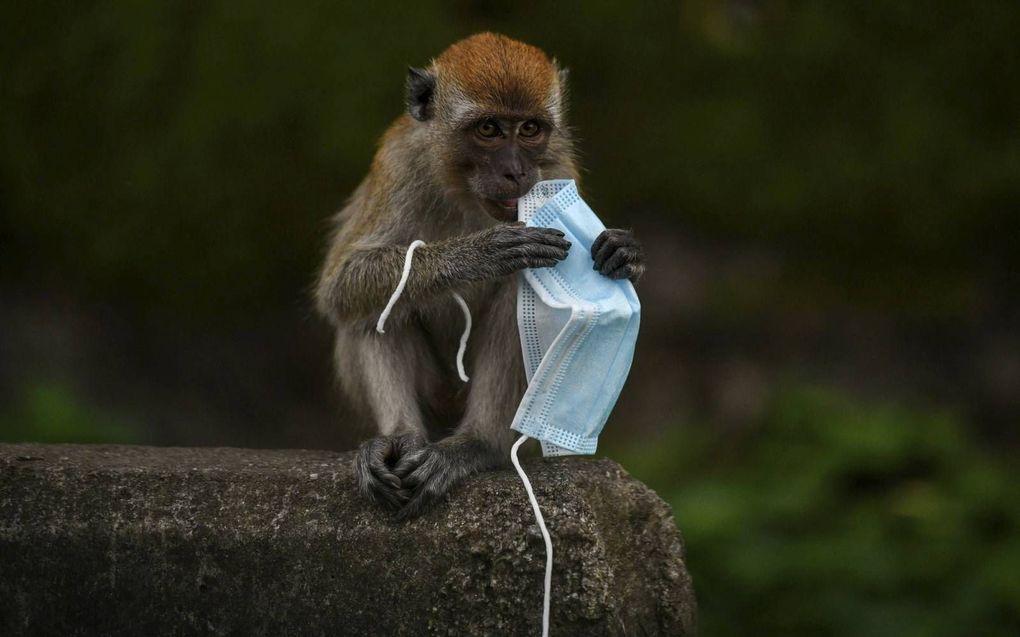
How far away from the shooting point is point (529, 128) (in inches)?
236

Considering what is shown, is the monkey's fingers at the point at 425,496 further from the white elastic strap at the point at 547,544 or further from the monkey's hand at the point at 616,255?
the monkey's hand at the point at 616,255

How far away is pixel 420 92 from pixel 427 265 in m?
1.09

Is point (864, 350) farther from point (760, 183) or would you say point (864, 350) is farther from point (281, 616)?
point (281, 616)

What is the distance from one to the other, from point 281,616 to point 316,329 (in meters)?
5.27

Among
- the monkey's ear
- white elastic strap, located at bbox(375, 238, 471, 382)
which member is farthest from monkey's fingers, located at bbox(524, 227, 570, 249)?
the monkey's ear

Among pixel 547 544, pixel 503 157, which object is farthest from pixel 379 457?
pixel 503 157

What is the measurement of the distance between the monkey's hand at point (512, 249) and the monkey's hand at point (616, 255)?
14cm

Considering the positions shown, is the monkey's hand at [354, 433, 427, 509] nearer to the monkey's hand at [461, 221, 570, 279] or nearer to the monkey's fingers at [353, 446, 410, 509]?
the monkey's fingers at [353, 446, 410, 509]

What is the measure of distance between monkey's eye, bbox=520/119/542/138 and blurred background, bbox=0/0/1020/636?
371 centimetres

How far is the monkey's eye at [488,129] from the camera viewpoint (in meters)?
6.00

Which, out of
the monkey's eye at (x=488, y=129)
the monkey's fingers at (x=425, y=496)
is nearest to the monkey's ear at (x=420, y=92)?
the monkey's eye at (x=488, y=129)

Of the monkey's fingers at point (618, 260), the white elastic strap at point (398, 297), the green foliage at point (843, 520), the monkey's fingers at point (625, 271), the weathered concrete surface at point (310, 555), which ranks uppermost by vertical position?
the monkey's fingers at point (618, 260)

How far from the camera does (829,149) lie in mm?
9938

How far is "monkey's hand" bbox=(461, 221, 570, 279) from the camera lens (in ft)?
17.6
